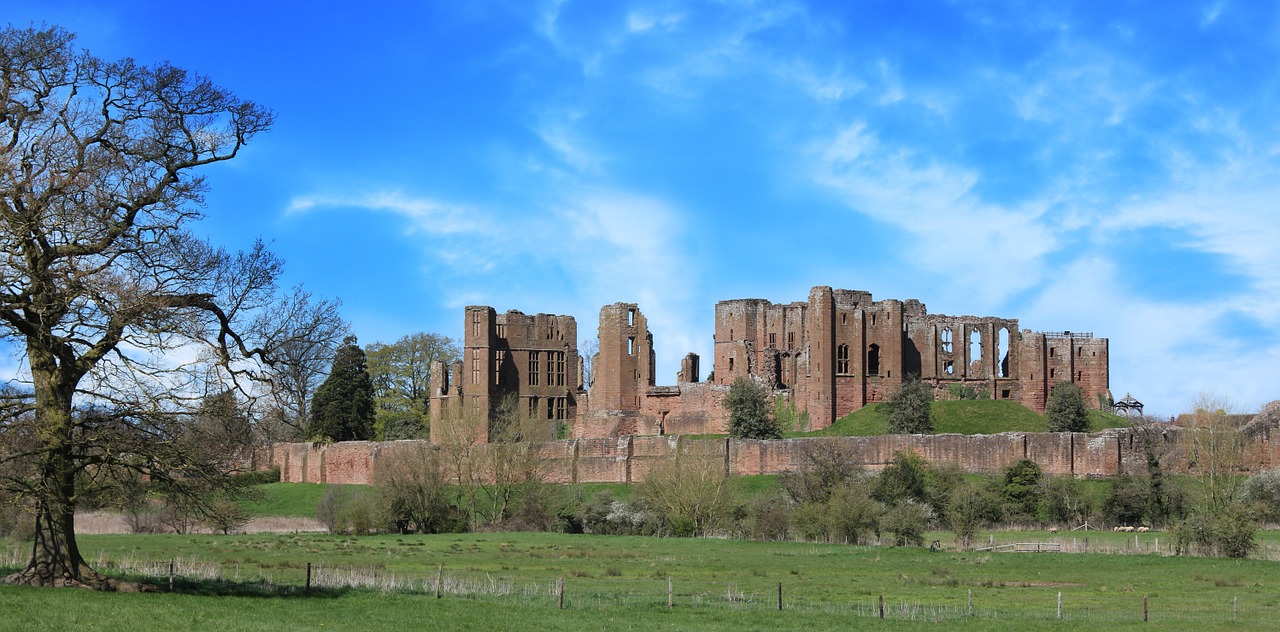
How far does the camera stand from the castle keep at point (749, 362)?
271ft

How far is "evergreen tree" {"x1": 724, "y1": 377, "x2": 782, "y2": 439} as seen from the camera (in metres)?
75.2

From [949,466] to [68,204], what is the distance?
144ft

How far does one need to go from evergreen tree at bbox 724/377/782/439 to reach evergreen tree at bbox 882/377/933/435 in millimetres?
6003

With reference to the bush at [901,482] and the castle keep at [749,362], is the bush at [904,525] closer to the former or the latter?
the bush at [901,482]

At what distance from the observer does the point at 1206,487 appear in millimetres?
56219

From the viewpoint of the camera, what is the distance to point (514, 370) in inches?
3408

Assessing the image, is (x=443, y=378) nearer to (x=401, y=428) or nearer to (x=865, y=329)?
(x=401, y=428)

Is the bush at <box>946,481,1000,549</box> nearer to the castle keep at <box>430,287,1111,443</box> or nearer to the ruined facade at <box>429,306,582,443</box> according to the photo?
the castle keep at <box>430,287,1111,443</box>

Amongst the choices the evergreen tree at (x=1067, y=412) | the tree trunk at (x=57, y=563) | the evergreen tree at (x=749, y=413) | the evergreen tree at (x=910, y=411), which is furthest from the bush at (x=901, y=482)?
the tree trunk at (x=57, y=563)

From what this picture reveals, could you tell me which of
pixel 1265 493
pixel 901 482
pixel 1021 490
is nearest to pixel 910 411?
pixel 1021 490

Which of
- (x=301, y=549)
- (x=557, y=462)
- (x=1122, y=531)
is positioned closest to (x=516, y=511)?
(x=557, y=462)

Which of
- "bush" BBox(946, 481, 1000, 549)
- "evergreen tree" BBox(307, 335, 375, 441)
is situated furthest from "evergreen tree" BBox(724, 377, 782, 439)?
"bush" BBox(946, 481, 1000, 549)

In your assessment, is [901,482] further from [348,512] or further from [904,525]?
[348,512]

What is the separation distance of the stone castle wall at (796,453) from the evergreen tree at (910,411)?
7943 millimetres
